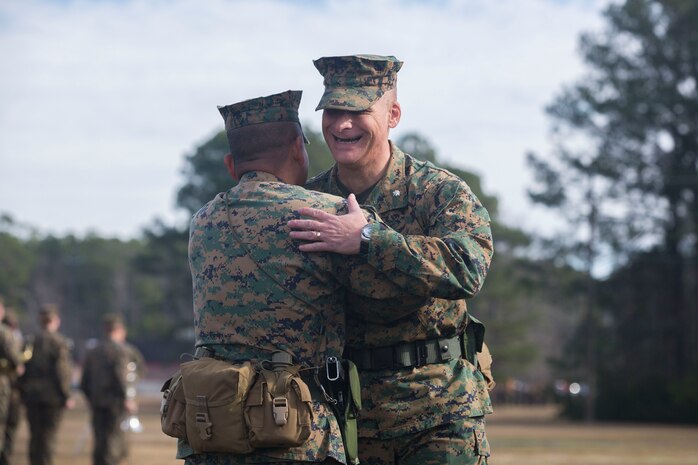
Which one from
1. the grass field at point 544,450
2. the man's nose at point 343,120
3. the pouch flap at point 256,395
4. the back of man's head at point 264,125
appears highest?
the man's nose at point 343,120

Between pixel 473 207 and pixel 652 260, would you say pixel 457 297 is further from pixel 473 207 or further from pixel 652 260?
pixel 652 260

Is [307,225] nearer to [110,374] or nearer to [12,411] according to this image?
[110,374]

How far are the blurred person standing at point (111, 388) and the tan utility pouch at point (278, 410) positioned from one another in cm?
1232

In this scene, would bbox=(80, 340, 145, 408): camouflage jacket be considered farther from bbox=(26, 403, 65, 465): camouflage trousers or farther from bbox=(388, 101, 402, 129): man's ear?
bbox=(388, 101, 402, 129): man's ear

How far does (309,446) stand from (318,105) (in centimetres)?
140

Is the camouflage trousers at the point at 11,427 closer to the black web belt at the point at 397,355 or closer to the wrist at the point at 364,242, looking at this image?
the black web belt at the point at 397,355

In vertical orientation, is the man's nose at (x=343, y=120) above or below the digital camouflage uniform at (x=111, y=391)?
above

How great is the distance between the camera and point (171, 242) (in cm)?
7200

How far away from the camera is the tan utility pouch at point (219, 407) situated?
14.2 feet

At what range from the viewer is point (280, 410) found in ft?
14.1

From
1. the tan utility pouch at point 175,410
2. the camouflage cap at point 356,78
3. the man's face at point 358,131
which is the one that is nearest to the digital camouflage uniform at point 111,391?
the man's face at point 358,131

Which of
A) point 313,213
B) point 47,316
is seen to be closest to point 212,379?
point 313,213

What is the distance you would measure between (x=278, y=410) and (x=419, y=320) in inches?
35.1

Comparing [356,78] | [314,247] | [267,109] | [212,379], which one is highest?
[356,78]
